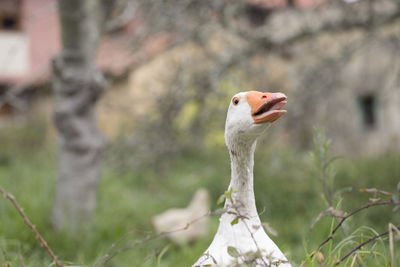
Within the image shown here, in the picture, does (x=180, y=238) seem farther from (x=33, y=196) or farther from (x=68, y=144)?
(x=33, y=196)

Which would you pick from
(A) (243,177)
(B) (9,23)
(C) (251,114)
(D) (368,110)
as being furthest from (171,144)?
(B) (9,23)

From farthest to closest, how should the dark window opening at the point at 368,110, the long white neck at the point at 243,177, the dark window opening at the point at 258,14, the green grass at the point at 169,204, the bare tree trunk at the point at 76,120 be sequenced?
the dark window opening at the point at 368,110
the dark window opening at the point at 258,14
the bare tree trunk at the point at 76,120
the green grass at the point at 169,204
the long white neck at the point at 243,177

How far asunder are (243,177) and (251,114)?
0.23m

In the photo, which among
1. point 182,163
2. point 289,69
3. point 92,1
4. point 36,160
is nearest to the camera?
point 92,1

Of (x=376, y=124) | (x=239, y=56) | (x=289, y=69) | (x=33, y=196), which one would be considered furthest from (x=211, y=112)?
(x=376, y=124)

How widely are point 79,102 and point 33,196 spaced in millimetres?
1066

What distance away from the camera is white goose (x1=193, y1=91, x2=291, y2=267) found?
120cm

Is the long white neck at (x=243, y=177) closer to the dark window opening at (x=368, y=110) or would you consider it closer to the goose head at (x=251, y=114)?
the goose head at (x=251, y=114)

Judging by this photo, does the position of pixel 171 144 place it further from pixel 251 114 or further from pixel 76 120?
pixel 251 114

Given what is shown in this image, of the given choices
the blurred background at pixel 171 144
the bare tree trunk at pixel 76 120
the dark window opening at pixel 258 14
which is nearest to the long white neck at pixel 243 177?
the blurred background at pixel 171 144

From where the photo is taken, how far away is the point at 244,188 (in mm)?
→ 1333

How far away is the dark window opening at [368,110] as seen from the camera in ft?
36.9

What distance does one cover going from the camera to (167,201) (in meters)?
4.85

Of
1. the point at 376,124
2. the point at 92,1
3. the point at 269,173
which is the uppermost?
the point at 92,1
